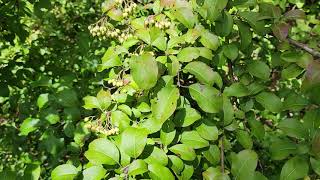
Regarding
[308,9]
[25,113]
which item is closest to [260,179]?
[25,113]

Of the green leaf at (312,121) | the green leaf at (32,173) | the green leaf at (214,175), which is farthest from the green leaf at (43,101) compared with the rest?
the green leaf at (312,121)

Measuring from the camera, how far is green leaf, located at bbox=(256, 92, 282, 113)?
1.69 meters

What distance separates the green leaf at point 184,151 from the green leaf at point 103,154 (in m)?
0.25

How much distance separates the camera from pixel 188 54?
5.32ft

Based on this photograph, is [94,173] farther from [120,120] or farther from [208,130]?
[208,130]

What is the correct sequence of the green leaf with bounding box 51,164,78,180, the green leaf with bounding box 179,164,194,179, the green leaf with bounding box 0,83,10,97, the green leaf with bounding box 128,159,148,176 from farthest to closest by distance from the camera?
the green leaf with bounding box 0,83,10,97 → the green leaf with bounding box 179,164,194,179 → the green leaf with bounding box 51,164,78,180 → the green leaf with bounding box 128,159,148,176

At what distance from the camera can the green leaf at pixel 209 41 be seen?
1.69 metres

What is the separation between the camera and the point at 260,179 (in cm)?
148

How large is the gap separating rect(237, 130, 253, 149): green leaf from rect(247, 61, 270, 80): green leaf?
10.2 inches

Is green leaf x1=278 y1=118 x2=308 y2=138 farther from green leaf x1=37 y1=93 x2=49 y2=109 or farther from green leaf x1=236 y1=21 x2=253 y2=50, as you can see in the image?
green leaf x1=37 y1=93 x2=49 y2=109

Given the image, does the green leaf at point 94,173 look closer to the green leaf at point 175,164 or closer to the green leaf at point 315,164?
the green leaf at point 175,164

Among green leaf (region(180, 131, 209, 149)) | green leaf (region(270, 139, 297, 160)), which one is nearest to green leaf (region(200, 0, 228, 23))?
green leaf (region(180, 131, 209, 149))

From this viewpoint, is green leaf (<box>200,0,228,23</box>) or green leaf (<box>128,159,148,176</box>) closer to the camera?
green leaf (<box>128,159,148,176</box>)

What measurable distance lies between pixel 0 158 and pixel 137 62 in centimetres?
262
